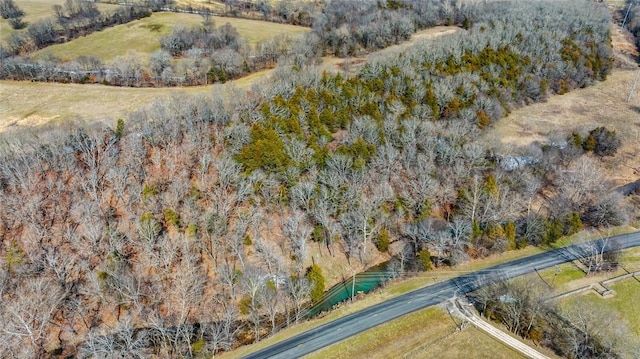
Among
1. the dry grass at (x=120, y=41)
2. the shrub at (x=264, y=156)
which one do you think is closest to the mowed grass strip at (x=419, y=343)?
the shrub at (x=264, y=156)

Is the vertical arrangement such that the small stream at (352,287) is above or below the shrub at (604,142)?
below

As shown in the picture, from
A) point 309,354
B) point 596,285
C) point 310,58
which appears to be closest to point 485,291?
point 596,285

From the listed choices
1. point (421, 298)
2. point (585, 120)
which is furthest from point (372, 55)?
point (421, 298)

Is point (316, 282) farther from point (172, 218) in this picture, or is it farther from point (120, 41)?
point (120, 41)

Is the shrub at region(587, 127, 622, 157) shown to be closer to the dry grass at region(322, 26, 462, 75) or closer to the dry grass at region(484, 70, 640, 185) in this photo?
the dry grass at region(484, 70, 640, 185)

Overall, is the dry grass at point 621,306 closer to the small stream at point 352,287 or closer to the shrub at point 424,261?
the shrub at point 424,261

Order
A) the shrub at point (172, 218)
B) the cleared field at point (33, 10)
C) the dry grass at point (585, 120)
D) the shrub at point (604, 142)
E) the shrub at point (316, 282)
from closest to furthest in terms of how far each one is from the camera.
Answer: the shrub at point (316, 282), the shrub at point (172, 218), the shrub at point (604, 142), the dry grass at point (585, 120), the cleared field at point (33, 10)
